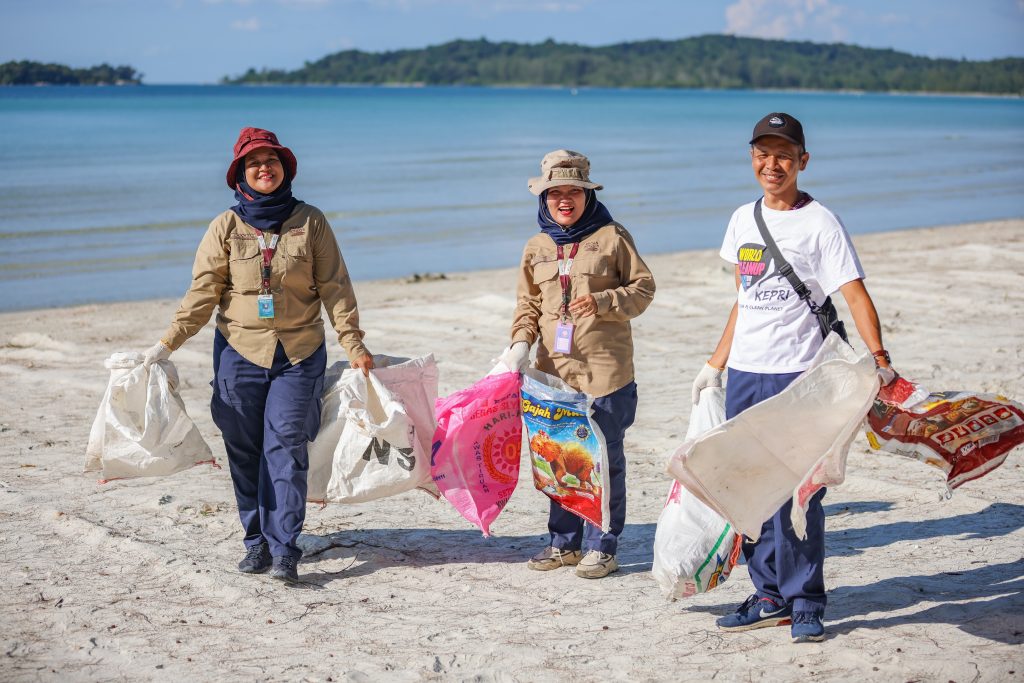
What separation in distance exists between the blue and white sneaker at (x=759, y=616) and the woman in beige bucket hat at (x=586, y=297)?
778mm

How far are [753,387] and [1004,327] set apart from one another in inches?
268

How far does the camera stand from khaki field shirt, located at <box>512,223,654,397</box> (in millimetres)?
4695

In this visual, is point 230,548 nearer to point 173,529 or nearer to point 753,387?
point 173,529

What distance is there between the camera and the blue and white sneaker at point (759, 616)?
4.24 meters

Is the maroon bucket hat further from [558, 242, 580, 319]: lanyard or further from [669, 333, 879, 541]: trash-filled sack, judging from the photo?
[669, 333, 879, 541]: trash-filled sack

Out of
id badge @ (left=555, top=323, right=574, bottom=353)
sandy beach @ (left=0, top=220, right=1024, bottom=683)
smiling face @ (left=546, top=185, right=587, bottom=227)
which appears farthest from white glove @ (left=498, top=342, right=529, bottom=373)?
sandy beach @ (left=0, top=220, right=1024, bottom=683)

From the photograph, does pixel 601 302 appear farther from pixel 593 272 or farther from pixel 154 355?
pixel 154 355

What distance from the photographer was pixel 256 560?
4.95 meters

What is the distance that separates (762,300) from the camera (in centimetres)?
402

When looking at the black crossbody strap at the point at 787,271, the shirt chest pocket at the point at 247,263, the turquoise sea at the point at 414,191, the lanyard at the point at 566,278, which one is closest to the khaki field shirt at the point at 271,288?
the shirt chest pocket at the point at 247,263

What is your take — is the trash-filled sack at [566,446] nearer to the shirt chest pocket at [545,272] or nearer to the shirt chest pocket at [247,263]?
the shirt chest pocket at [545,272]

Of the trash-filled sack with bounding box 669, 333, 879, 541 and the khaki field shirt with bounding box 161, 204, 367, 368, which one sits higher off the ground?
the khaki field shirt with bounding box 161, 204, 367, 368

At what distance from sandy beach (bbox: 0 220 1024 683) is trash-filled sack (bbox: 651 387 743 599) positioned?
197 mm

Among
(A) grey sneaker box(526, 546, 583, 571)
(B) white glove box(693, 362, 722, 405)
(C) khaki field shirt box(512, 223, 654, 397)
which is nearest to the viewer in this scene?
(B) white glove box(693, 362, 722, 405)
